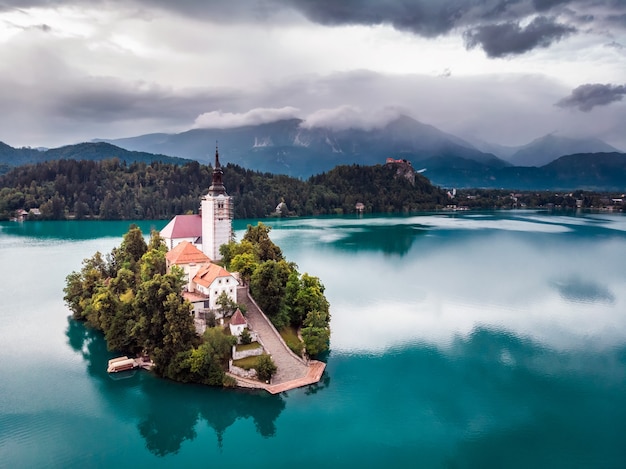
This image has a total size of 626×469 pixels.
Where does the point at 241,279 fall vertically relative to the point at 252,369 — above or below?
above

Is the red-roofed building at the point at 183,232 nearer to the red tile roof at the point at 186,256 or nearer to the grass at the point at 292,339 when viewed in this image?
the red tile roof at the point at 186,256

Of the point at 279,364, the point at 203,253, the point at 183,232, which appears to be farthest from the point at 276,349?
the point at 183,232

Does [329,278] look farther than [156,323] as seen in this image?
Yes

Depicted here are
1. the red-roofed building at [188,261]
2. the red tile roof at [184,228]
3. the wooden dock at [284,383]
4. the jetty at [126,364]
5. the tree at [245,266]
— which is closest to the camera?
the wooden dock at [284,383]

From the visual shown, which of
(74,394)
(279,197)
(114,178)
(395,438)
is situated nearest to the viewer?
(395,438)

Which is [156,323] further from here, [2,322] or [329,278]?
[329,278]

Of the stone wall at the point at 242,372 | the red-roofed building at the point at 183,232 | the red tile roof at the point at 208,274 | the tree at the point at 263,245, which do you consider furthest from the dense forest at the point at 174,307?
the red tile roof at the point at 208,274

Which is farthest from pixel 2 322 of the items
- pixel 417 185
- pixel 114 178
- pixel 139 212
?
pixel 417 185
